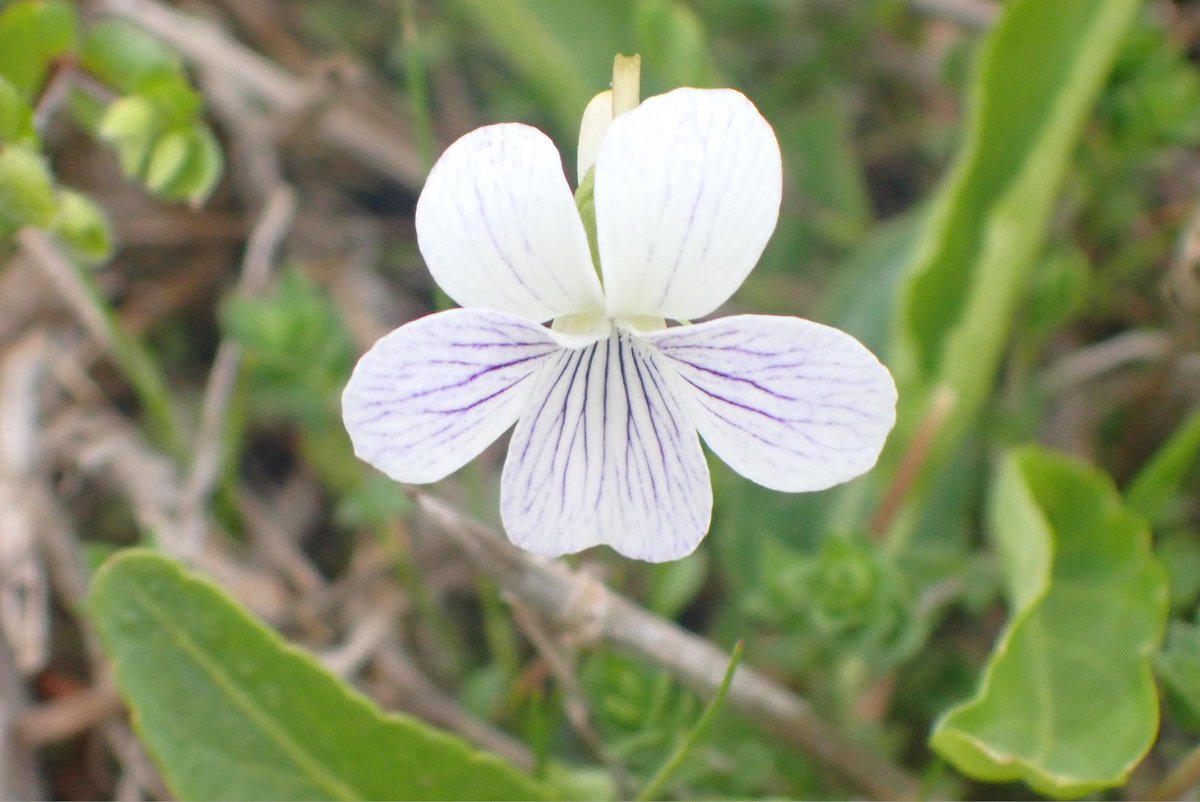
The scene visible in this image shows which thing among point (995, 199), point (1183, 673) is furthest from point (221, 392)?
point (1183, 673)

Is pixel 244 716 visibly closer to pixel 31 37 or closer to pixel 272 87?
pixel 31 37

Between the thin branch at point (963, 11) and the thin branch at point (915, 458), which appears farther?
the thin branch at point (963, 11)

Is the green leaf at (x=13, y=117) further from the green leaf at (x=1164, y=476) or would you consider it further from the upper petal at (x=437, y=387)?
the green leaf at (x=1164, y=476)

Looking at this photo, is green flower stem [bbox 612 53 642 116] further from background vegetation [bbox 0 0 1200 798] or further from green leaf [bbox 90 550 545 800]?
green leaf [bbox 90 550 545 800]

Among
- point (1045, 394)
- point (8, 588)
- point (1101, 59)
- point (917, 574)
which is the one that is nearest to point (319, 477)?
point (8, 588)

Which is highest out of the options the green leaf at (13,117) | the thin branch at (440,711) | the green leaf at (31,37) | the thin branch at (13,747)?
the green leaf at (31,37)

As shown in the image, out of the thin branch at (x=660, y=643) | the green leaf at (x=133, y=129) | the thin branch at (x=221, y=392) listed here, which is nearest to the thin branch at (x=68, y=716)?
the thin branch at (x=221, y=392)

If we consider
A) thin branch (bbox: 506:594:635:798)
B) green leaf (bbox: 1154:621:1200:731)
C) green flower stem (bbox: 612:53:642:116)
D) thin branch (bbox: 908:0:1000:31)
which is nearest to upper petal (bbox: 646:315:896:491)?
green flower stem (bbox: 612:53:642:116)
